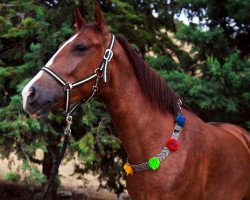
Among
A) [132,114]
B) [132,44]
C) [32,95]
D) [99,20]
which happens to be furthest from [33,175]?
[99,20]

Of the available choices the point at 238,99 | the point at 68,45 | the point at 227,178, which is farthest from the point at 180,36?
the point at 68,45

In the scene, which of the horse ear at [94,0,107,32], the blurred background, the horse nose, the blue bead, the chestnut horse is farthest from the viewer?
the blurred background

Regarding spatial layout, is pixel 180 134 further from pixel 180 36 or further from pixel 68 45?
Answer: pixel 180 36

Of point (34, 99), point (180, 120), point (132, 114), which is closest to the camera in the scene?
point (34, 99)

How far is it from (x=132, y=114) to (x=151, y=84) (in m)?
0.25

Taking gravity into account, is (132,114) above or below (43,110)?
below

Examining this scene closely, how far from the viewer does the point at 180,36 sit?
4.84 meters

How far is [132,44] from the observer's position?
16.9 feet

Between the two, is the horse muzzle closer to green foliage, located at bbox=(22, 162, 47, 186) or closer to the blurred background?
the blurred background

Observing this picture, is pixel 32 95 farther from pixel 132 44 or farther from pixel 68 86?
pixel 132 44

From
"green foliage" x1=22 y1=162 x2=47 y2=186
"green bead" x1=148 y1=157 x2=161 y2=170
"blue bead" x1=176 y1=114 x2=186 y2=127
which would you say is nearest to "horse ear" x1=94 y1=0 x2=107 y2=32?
"blue bead" x1=176 y1=114 x2=186 y2=127

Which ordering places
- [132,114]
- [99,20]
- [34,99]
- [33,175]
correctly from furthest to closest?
[33,175], [132,114], [99,20], [34,99]

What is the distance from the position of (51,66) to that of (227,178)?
5.20 ft

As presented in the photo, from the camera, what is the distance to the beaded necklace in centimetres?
263
